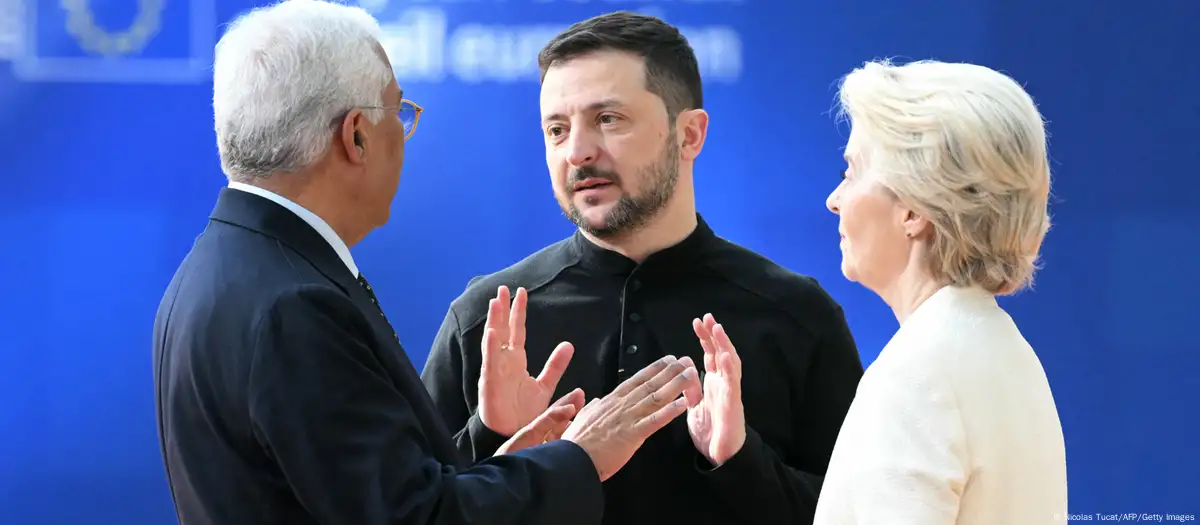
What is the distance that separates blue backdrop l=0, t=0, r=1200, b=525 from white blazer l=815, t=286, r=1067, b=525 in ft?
6.22

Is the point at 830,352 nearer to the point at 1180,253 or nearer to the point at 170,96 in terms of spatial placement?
the point at 1180,253

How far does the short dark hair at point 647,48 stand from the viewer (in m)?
2.31

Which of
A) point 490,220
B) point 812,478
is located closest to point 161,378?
point 812,478

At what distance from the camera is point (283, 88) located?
166cm

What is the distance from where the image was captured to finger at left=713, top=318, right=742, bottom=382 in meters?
1.99

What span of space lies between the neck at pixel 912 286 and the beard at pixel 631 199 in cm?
69

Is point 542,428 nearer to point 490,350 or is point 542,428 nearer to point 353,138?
point 490,350

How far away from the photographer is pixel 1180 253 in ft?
11.1

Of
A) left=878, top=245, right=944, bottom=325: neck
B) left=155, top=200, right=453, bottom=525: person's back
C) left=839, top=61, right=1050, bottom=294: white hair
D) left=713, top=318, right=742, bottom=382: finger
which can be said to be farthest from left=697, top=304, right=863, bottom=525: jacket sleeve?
left=155, top=200, right=453, bottom=525: person's back

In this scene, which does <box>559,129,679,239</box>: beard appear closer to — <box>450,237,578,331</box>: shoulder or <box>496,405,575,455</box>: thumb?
<box>450,237,578,331</box>: shoulder

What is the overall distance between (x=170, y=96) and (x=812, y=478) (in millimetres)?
2273

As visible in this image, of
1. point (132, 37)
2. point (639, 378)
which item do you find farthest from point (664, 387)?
point (132, 37)

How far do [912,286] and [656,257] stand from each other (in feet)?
2.39
